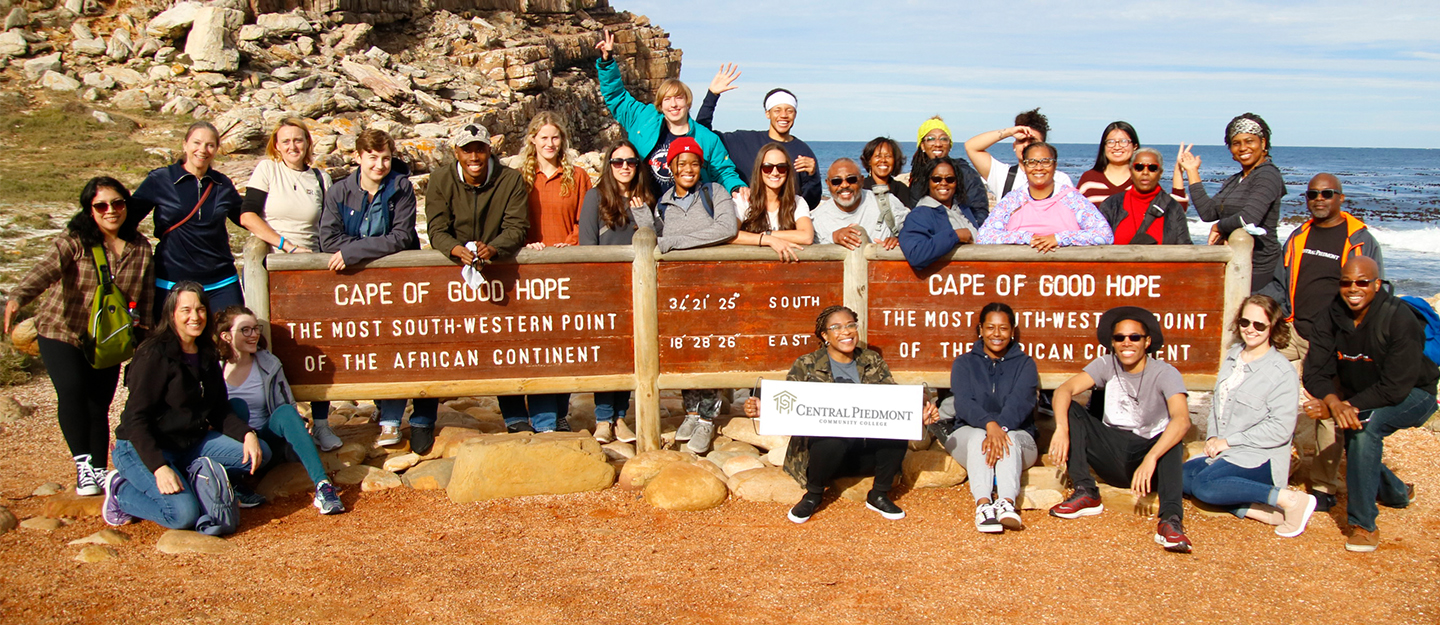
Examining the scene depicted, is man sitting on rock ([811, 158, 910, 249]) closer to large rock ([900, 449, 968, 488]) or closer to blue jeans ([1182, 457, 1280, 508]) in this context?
large rock ([900, 449, 968, 488])

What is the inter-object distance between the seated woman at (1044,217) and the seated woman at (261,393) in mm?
4362

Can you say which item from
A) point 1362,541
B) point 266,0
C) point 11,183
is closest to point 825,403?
point 1362,541

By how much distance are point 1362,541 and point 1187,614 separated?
149cm

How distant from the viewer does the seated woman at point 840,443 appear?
220 inches

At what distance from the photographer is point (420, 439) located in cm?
672

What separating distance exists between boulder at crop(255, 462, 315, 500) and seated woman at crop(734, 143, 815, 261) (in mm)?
3089

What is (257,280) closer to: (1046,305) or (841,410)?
(841,410)

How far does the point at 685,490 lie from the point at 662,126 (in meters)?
2.67

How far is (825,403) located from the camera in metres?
5.55

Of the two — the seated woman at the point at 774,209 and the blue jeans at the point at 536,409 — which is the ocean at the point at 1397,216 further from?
the blue jeans at the point at 536,409

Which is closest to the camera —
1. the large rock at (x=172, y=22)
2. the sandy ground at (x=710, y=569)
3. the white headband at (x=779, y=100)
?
the sandy ground at (x=710, y=569)

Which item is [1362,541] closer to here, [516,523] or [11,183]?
[516,523]

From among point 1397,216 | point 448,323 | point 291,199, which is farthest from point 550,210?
point 1397,216

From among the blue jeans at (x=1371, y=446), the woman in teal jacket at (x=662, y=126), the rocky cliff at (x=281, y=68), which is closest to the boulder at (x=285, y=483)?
the woman in teal jacket at (x=662, y=126)
